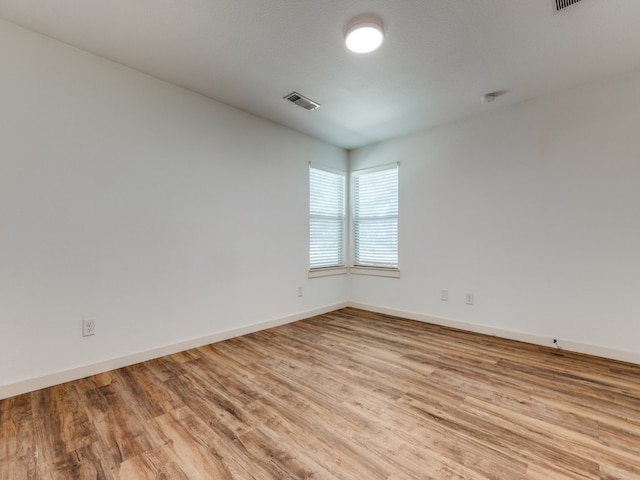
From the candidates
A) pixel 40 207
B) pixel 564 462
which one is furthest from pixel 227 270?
pixel 564 462

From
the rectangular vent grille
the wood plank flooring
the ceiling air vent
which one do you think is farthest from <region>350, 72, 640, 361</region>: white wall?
the ceiling air vent

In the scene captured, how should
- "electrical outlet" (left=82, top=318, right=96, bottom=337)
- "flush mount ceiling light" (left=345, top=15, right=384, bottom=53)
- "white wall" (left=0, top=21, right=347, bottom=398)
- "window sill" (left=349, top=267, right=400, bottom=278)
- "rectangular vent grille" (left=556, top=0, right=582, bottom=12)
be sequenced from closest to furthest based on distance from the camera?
"rectangular vent grille" (left=556, top=0, right=582, bottom=12), "flush mount ceiling light" (left=345, top=15, right=384, bottom=53), "white wall" (left=0, top=21, right=347, bottom=398), "electrical outlet" (left=82, top=318, right=96, bottom=337), "window sill" (left=349, top=267, right=400, bottom=278)

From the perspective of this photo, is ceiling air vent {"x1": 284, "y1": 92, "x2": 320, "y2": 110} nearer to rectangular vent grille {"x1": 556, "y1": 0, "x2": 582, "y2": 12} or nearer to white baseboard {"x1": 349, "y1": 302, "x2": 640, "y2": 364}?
rectangular vent grille {"x1": 556, "y1": 0, "x2": 582, "y2": 12}

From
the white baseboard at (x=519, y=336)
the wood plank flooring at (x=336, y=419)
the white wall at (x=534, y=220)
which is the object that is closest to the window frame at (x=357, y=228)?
the white wall at (x=534, y=220)

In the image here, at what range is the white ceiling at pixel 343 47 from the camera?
1.83 m

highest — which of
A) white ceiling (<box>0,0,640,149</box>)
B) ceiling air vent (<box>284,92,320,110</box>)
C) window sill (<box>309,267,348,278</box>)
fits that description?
white ceiling (<box>0,0,640,149</box>)

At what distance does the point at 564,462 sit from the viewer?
1.38m

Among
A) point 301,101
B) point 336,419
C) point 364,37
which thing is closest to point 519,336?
point 336,419

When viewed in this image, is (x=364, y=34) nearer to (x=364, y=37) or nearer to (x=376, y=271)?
(x=364, y=37)

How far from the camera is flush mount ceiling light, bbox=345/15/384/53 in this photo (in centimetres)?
190

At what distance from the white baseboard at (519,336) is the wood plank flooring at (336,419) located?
11 centimetres

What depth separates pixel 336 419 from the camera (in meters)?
1.72

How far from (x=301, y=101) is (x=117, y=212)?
2013 millimetres

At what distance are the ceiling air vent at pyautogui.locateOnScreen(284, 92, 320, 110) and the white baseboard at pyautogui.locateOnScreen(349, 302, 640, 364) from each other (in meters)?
2.82
